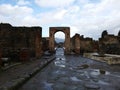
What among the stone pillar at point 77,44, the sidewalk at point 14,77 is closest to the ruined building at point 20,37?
the sidewalk at point 14,77

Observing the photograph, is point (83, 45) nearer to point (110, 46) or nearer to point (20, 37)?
point (110, 46)

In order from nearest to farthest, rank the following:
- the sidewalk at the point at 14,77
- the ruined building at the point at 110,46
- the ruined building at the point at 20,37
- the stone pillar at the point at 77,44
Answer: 1. the sidewalk at the point at 14,77
2. the ruined building at the point at 20,37
3. the ruined building at the point at 110,46
4. the stone pillar at the point at 77,44

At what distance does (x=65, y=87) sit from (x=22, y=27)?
49.4ft

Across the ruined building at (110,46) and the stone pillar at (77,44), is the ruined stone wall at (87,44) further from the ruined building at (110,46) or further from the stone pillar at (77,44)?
the ruined building at (110,46)

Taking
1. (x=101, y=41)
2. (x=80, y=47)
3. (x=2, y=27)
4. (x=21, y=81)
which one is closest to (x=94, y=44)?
(x=80, y=47)

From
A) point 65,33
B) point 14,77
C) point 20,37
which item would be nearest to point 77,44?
point 65,33

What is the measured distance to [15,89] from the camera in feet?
20.4

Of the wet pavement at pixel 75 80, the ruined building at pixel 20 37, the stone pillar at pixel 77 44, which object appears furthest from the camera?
the stone pillar at pixel 77 44

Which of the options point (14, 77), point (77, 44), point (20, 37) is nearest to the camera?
point (14, 77)

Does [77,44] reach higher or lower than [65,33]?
lower

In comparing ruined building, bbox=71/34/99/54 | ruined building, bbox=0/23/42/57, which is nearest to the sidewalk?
ruined building, bbox=0/23/42/57

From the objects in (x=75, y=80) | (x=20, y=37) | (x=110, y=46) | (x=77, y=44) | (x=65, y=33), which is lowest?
(x=75, y=80)

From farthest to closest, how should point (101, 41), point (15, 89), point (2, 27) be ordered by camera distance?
point (101, 41), point (2, 27), point (15, 89)

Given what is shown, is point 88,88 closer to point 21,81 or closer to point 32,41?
point 21,81
